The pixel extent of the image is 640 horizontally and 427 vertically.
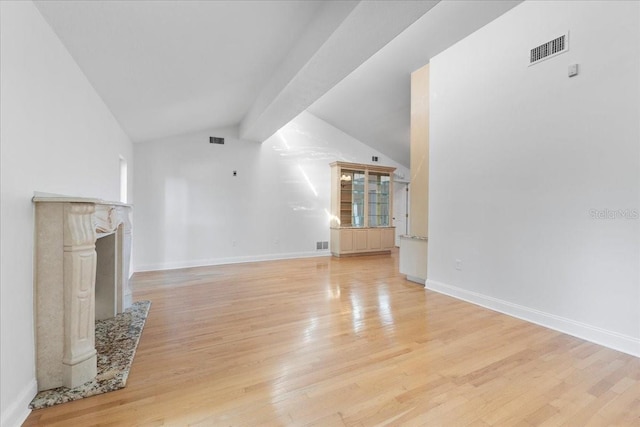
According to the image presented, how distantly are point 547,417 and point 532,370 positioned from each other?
528 millimetres

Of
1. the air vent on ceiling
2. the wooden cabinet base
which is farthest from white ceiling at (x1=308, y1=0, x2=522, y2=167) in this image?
the wooden cabinet base

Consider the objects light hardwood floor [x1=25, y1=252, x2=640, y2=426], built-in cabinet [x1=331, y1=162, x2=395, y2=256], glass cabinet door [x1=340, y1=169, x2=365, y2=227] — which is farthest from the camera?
glass cabinet door [x1=340, y1=169, x2=365, y2=227]

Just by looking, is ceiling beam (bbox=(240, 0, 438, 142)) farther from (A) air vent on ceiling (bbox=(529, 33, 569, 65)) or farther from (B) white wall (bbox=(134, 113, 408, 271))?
(B) white wall (bbox=(134, 113, 408, 271))

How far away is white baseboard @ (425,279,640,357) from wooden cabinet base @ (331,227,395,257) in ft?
10.9

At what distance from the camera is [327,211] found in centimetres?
716

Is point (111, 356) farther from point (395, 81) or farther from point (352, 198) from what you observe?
point (352, 198)

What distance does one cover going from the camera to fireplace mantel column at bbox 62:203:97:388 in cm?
167

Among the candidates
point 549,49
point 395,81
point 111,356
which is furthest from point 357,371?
point 395,81

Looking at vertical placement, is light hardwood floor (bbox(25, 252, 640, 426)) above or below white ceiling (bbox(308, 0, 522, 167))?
below

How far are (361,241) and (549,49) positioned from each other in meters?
5.04

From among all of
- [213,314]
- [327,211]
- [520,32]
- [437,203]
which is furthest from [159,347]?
[327,211]

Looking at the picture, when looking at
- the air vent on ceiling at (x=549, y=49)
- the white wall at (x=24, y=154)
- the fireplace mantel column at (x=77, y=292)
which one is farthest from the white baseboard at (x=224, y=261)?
the air vent on ceiling at (x=549, y=49)

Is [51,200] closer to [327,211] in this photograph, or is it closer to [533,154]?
[533,154]

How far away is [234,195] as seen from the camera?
5.99 meters
